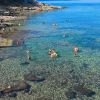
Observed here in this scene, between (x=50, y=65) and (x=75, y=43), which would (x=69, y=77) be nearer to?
(x=50, y=65)

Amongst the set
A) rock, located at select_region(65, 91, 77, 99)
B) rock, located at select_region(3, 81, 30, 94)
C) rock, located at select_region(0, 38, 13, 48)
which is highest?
rock, located at select_region(0, 38, 13, 48)

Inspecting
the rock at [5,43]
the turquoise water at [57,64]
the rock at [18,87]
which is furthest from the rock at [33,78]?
the rock at [5,43]

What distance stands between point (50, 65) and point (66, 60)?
449 cm

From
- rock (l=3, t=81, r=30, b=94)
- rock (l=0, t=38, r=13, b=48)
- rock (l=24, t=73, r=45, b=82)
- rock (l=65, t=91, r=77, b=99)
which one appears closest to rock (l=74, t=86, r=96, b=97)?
rock (l=65, t=91, r=77, b=99)

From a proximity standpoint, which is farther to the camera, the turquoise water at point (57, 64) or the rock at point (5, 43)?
the rock at point (5, 43)

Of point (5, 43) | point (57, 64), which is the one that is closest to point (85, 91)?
point (57, 64)

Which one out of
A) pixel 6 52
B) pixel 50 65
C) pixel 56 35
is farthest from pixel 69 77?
pixel 56 35

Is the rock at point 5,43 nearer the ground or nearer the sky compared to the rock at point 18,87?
nearer the sky

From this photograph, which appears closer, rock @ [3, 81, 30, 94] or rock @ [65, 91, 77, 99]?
rock @ [65, 91, 77, 99]

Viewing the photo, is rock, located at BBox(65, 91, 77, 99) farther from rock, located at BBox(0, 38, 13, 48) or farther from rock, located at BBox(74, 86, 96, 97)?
rock, located at BBox(0, 38, 13, 48)

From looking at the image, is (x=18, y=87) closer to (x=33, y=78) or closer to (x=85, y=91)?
(x=33, y=78)

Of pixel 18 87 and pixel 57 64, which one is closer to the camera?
pixel 18 87

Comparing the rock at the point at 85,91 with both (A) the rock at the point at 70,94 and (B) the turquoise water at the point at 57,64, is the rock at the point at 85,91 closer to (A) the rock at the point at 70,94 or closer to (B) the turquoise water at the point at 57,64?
(B) the turquoise water at the point at 57,64

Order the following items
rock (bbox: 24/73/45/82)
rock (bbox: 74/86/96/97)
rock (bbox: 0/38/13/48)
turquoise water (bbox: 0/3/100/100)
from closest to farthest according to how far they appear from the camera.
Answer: rock (bbox: 74/86/96/97)
turquoise water (bbox: 0/3/100/100)
rock (bbox: 24/73/45/82)
rock (bbox: 0/38/13/48)
